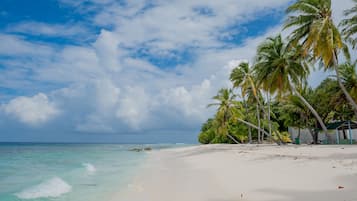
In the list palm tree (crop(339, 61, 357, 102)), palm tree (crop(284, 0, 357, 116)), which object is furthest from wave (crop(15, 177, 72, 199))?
palm tree (crop(339, 61, 357, 102))

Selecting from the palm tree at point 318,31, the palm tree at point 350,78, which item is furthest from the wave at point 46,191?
the palm tree at point 350,78

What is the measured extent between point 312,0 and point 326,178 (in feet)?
49.3

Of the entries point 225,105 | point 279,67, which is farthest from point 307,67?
point 225,105

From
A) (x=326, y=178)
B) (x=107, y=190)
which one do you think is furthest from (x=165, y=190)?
(x=326, y=178)

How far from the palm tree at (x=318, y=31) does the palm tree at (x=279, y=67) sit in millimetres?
2458

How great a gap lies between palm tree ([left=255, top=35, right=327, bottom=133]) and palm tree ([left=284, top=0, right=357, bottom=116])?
8.06 ft

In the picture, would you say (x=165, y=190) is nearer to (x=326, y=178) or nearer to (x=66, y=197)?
(x=66, y=197)

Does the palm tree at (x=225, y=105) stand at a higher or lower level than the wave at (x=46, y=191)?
higher

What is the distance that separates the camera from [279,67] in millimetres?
22078

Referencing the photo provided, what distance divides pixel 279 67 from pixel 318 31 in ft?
17.8

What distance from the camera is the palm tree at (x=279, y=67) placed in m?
22.1

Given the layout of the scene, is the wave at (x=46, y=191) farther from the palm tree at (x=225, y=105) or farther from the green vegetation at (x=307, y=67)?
the palm tree at (x=225, y=105)

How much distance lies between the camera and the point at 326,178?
747 centimetres

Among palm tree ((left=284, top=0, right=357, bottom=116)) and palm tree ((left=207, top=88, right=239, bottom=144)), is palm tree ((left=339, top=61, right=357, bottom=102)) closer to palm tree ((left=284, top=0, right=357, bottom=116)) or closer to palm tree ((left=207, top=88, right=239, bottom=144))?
palm tree ((left=284, top=0, right=357, bottom=116))
